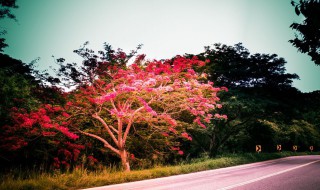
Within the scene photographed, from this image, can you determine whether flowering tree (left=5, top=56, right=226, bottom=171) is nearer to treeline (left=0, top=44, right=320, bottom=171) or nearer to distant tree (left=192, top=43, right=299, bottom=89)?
treeline (left=0, top=44, right=320, bottom=171)

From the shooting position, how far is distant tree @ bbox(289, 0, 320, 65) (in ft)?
21.0

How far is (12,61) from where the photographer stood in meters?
28.7

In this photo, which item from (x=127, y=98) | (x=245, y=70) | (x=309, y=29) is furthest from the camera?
(x=245, y=70)

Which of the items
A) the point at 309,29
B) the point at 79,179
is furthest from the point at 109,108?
the point at 309,29

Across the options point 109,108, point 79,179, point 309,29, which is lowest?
point 79,179

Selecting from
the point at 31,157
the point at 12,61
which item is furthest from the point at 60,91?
the point at 12,61

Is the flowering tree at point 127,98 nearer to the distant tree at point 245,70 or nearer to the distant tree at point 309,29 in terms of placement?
the distant tree at point 309,29

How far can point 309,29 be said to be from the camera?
7.24 m

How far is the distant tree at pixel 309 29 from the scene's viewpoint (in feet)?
21.0

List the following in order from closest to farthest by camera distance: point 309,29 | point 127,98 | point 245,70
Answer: point 309,29 → point 127,98 → point 245,70

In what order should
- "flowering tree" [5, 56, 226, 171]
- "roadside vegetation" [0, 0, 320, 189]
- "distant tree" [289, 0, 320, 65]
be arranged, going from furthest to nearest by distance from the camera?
"flowering tree" [5, 56, 226, 171]
"roadside vegetation" [0, 0, 320, 189]
"distant tree" [289, 0, 320, 65]

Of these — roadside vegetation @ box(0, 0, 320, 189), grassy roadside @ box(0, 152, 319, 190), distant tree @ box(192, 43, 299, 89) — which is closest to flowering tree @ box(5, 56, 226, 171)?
roadside vegetation @ box(0, 0, 320, 189)

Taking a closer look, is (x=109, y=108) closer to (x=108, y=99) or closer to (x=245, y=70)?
(x=108, y=99)

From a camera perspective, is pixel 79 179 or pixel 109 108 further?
pixel 109 108
